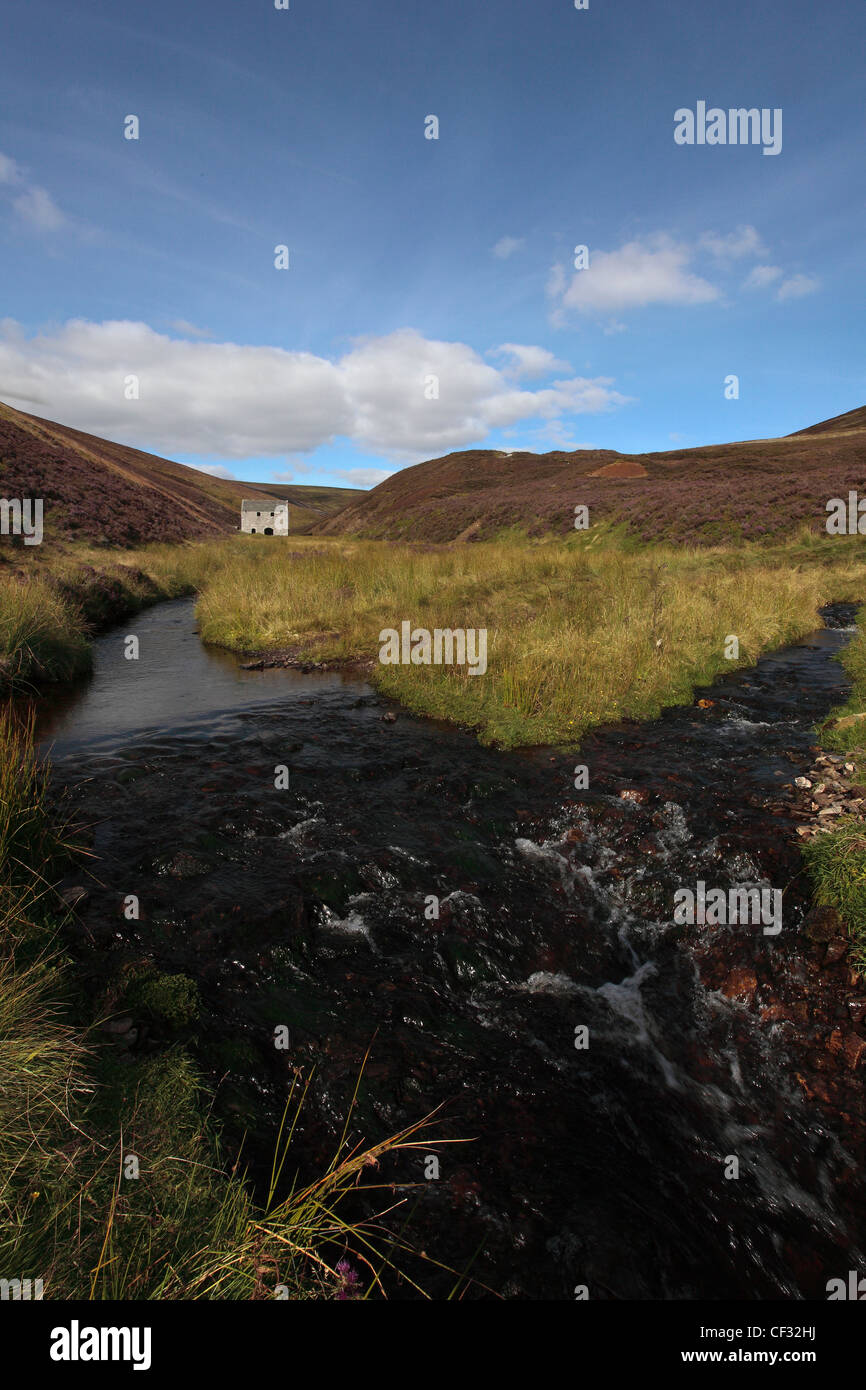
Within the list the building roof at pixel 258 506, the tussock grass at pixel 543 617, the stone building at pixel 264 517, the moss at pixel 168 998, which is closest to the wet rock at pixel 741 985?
the moss at pixel 168 998

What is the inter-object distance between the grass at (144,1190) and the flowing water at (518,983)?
22 centimetres

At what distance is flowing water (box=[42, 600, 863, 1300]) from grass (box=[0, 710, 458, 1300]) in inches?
8.5

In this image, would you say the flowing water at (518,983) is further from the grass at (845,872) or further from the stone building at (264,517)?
the stone building at (264,517)

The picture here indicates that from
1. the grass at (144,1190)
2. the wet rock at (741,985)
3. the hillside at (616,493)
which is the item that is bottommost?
the wet rock at (741,985)

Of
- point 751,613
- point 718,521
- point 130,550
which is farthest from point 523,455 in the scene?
point 751,613

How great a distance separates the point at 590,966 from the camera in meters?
4.82

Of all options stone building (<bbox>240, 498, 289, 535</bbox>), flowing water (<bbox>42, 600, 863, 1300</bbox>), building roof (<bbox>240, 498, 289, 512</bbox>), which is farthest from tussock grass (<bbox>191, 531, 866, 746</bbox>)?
building roof (<bbox>240, 498, 289, 512</bbox>)

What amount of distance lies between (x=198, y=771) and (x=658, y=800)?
6230 mm

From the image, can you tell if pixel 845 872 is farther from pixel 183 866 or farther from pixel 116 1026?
pixel 183 866

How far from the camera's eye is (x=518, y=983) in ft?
15.0

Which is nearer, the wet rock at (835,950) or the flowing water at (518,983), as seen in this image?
the flowing water at (518,983)

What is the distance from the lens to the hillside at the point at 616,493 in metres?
30.8

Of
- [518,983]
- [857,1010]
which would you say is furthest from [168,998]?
[857,1010]

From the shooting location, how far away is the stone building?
66.2 metres
